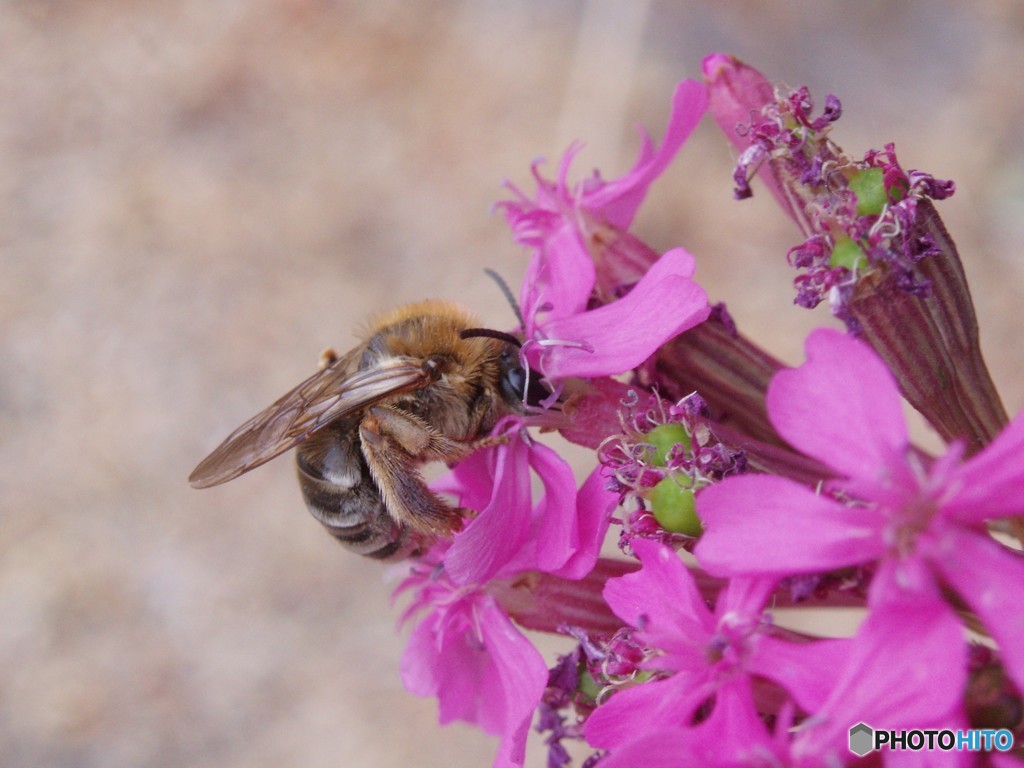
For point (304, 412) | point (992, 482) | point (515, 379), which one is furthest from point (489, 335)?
point (992, 482)

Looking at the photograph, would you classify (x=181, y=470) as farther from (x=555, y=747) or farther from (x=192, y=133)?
(x=555, y=747)

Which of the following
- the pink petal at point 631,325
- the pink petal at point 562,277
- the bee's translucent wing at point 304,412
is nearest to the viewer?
the pink petal at point 631,325

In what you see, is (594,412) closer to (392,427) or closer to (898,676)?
(392,427)

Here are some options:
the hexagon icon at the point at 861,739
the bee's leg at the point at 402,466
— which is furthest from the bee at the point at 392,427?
the hexagon icon at the point at 861,739

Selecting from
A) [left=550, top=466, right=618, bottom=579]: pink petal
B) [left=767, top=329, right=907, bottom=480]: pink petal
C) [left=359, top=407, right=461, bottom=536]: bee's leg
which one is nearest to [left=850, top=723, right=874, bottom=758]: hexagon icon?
[left=767, top=329, right=907, bottom=480]: pink petal

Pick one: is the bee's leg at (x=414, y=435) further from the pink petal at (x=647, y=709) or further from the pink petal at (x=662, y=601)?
the pink petal at (x=647, y=709)

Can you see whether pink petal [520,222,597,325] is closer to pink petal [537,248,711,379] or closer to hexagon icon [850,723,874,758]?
pink petal [537,248,711,379]

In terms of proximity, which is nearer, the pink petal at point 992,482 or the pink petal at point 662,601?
the pink petal at point 992,482
